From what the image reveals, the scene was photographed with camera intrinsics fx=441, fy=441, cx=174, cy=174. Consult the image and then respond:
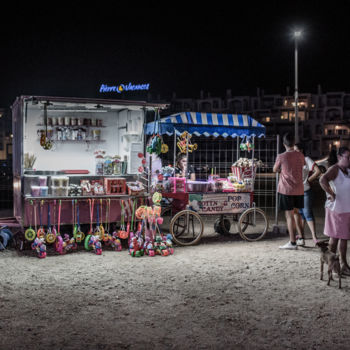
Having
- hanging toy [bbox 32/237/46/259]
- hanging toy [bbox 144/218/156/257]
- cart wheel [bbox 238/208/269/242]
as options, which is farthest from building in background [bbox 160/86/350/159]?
hanging toy [bbox 32/237/46/259]

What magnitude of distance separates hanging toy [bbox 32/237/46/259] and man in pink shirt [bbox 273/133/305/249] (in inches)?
179

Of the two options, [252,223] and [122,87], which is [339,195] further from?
[122,87]

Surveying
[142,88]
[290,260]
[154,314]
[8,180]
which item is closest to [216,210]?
[290,260]

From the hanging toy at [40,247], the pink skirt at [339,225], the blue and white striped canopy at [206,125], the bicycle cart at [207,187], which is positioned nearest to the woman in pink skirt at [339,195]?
the pink skirt at [339,225]

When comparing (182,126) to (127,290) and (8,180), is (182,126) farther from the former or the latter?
(8,180)

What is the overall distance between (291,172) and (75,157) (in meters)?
4.95

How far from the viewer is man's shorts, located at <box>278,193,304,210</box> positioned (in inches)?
338

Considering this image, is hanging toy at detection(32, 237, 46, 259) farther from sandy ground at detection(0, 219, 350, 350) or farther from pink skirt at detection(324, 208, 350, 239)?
pink skirt at detection(324, 208, 350, 239)

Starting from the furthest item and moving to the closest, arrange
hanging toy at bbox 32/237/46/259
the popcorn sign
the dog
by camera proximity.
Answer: the popcorn sign, hanging toy at bbox 32/237/46/259, the dog

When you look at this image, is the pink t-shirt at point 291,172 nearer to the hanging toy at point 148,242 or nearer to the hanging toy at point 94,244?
the hanging toy at point 148,242

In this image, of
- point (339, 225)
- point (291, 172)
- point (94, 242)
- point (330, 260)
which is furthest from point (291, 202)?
point (94, 242)

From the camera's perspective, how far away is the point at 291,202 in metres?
8.60

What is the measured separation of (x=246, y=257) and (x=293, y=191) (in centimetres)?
164

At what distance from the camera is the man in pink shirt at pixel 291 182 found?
338 inches
